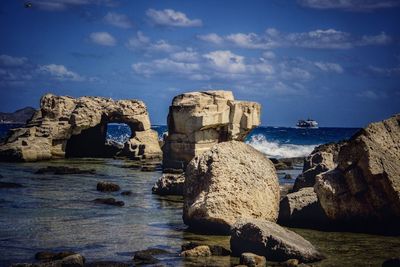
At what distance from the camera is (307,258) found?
330 inches

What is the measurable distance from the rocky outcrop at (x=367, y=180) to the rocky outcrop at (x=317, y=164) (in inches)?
173

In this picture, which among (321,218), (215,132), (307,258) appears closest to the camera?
(307,258)

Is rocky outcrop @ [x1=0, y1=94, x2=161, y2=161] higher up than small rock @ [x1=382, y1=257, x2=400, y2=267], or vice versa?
rocky outcrop @ [x1=0, y1=94, x2=161, y2=161]

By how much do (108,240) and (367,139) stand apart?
492 centimetres

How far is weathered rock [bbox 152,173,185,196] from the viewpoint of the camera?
53.9 feet

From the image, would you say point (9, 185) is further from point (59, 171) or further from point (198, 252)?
point (198, 252)

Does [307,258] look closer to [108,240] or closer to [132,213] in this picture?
[108,240]

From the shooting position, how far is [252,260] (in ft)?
26.6

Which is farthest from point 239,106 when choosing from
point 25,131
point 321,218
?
point 321,218

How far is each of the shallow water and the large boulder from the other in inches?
13.7

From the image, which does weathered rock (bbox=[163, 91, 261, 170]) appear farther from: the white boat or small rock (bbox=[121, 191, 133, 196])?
the white boat

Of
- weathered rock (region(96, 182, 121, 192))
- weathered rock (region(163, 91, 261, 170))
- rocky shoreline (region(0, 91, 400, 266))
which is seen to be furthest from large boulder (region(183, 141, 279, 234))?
weathered rock (region(163, 91, 261, 170))

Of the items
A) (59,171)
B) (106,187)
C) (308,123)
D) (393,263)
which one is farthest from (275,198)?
(308,123)

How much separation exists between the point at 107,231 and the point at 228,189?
2.28 meters
